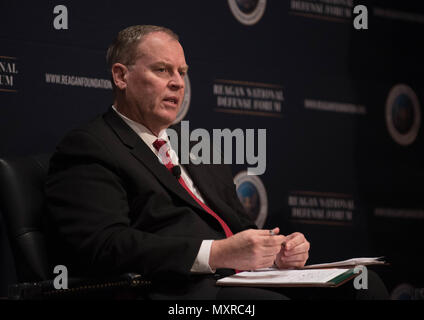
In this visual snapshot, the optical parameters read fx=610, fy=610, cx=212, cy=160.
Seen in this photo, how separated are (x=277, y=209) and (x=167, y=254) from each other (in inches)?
72.2

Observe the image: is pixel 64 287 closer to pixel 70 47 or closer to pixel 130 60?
pixel 130 60

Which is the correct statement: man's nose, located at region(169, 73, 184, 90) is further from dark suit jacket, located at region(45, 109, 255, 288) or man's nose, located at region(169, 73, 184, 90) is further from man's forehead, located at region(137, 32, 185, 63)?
dark suit jacket, located at region(45, 109, 255, 288)

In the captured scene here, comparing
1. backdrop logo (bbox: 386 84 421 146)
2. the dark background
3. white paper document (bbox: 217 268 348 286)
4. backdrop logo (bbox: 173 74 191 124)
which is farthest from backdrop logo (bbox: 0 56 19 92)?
backdrop logo (bbox: 386 84 421 146)

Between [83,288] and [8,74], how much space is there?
1466mm

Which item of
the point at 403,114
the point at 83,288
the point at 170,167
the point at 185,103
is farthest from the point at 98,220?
the point at 403,114

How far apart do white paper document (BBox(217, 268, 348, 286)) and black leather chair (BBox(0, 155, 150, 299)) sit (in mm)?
344

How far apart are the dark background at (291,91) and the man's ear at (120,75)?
594 millimetres

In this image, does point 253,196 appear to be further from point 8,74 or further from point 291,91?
point 8,74

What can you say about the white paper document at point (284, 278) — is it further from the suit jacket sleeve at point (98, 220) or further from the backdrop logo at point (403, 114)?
the backdrop logo at point (403, 114)

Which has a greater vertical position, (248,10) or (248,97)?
(248,10)

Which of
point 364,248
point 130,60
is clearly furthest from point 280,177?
point 130,60

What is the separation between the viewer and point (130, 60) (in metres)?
2.82

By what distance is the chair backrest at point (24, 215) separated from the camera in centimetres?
242

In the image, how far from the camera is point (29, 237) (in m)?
2.46
